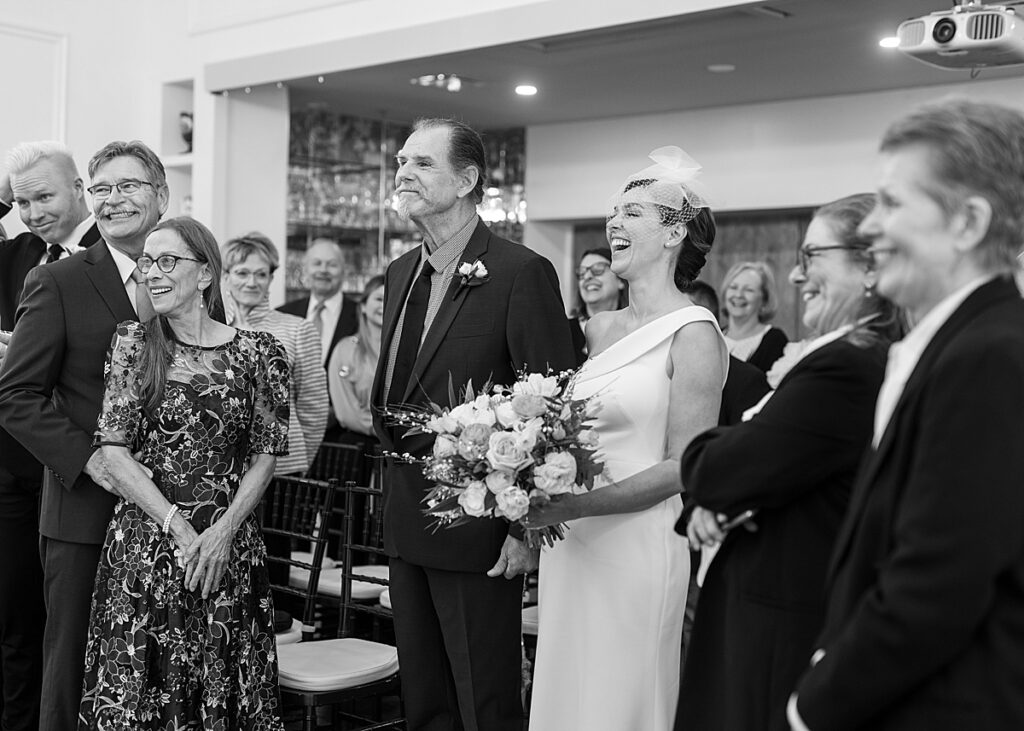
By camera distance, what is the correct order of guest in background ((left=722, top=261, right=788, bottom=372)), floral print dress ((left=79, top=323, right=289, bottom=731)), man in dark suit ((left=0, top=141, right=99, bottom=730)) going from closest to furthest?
floral print dress ((left=79, top=323, right=289, bottom=731)) < man in dark suit ((left=0, top=141, right=99, bottom=730)) < guest in background ((left=722, top=261, right=788, bottom=372))

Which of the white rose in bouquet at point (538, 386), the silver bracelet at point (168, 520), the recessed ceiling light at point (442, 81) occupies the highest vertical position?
the recessed ceiling light at point (442, 81)

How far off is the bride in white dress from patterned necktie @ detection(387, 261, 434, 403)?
1.61 feet

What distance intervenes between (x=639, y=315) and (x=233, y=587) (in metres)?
1.31

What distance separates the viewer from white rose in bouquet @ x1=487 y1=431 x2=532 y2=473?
2.52 m

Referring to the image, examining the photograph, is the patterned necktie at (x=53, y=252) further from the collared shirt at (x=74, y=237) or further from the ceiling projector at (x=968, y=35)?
the ceiling projector at (x=968, y=35)

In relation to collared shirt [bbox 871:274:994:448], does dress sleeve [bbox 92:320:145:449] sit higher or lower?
lower

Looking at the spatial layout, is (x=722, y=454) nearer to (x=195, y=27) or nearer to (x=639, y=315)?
(x=639, y=315)

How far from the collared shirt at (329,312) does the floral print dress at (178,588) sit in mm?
3918

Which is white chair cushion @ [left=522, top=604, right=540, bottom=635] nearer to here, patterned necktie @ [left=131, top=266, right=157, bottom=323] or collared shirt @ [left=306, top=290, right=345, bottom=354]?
patterned necktie @ [left=131, top=266, right=157, bottom=323]

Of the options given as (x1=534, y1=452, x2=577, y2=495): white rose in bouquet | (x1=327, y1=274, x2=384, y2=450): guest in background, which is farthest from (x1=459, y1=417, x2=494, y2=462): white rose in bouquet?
(x1=327, y1=274, x2=384, y2=450): guest in background

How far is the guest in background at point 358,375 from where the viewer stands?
6.43 meters

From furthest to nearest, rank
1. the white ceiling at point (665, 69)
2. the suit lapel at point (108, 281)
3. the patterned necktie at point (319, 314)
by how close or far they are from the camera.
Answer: the patterned necktie at point (319, 314) → the white ceiling at point (665, 69) → the suit lapel at point (108, 281)

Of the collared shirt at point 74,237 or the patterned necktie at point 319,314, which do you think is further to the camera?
the patterned necktie at point 319,314

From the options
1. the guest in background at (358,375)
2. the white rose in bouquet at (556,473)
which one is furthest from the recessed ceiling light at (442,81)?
the white rose in bouquet at (556,473)
